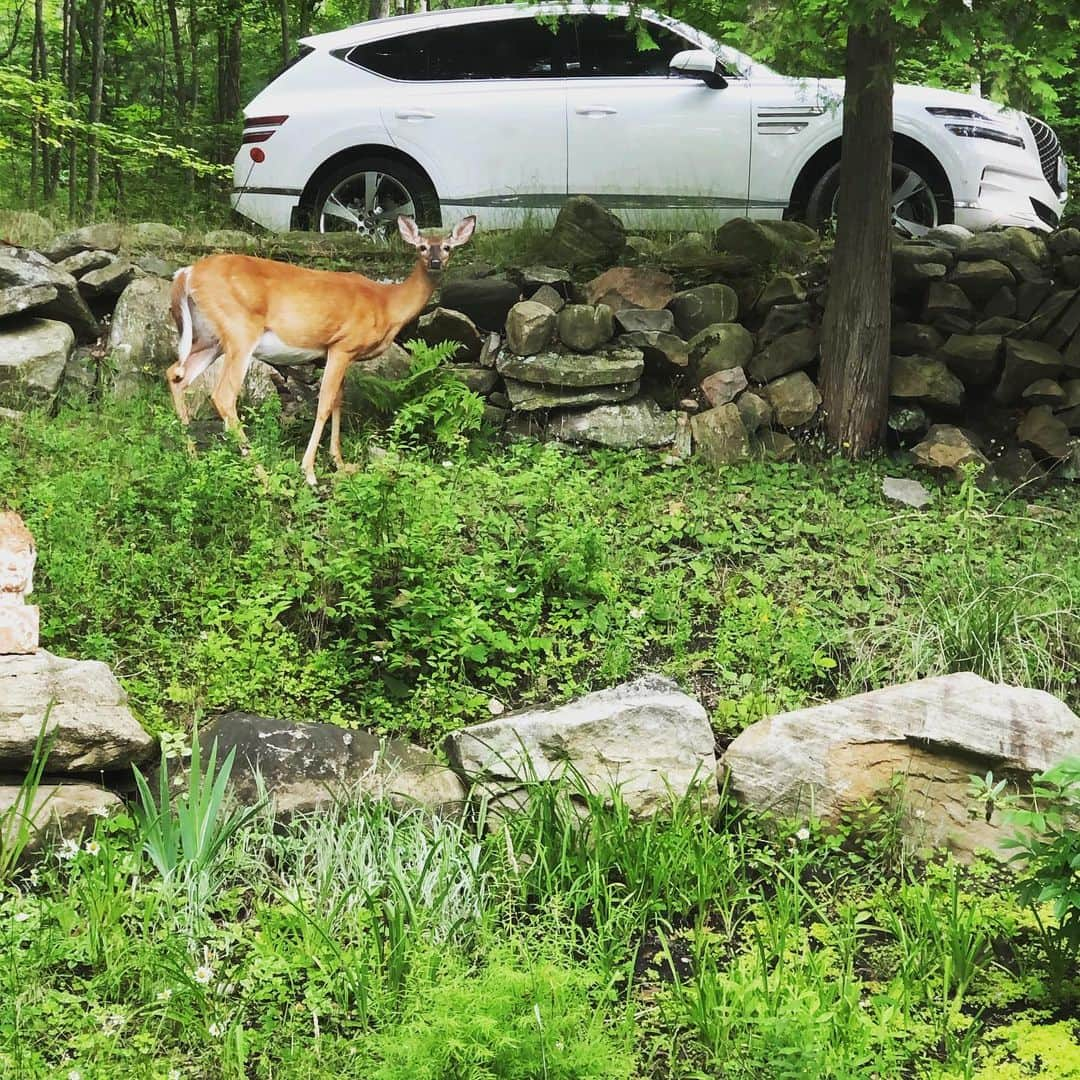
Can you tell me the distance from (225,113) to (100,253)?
6.80 meters

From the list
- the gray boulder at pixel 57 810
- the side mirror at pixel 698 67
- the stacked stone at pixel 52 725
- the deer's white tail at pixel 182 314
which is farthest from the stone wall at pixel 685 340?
the gray boulder at pixel 57 810

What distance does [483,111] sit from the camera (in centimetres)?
852

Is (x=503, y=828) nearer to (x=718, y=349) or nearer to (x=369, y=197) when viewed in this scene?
(x=718, y=349)

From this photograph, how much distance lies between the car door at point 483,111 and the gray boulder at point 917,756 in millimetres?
5600

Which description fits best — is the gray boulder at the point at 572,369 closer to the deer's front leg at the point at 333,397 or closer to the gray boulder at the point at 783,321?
the gray boulder at the point at 783,321

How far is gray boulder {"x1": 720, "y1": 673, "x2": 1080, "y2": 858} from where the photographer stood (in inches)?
160

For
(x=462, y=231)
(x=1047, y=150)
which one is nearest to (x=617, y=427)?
(x=462, y=231)

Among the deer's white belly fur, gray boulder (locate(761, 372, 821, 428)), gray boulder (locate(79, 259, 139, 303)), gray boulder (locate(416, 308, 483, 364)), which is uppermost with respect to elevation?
gray boulder (locate(79, 259, 139, 303))

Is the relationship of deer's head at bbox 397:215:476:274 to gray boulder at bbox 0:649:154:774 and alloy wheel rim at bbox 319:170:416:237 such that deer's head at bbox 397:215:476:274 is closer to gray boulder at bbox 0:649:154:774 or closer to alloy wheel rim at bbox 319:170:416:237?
alloy wheel rim at bbox 319:170:416:237

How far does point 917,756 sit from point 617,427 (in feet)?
10.7

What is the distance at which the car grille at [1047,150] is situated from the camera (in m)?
8.77

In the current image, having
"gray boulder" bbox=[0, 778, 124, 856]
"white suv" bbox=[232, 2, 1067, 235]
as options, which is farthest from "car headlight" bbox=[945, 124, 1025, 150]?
"gray boulder" bbox=[0, 778, 124, 856]

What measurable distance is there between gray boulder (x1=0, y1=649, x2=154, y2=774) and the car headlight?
683 cm

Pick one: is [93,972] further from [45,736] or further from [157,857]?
[45,736]
